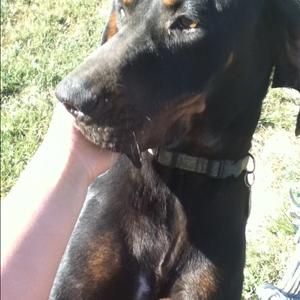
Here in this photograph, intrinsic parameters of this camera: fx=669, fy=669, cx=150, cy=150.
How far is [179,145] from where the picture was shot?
288 centimetres

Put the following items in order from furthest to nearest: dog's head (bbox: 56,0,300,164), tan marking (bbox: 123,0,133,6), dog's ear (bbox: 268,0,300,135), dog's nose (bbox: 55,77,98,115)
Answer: dog's ear (bbox: 268,0,300,135), tan marking (bbox: 123,0,133,6), dog's head (bbox: 56,0,300,164), dog's nose (bbox: 55,77,98,115)

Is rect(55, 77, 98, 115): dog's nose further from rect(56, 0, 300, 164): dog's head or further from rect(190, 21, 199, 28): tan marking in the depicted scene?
rect(190, 21, 199, 28): tan marking

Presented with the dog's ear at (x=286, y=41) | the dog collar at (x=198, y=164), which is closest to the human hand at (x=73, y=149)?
the dog collar at (x=198, y=164)

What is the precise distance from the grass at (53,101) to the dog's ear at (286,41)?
1352mm

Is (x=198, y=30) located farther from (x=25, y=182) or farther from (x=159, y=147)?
(x=25, y=182)

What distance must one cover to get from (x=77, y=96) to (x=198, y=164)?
0.87 metres

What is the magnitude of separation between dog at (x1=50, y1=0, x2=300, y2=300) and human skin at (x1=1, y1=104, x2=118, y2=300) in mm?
158

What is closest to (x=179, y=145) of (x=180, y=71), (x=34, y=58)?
(x=180, y=71)

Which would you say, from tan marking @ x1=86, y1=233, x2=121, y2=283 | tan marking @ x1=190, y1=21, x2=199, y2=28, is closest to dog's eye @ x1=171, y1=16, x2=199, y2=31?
tan marking @ x1=190, y1=21, x2=199, y2=28

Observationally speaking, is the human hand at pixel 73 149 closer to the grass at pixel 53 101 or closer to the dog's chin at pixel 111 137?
the dog's chin at pixel 111 137

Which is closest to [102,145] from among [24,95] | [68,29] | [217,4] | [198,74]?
[198,74]

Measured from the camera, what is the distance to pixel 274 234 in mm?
4137

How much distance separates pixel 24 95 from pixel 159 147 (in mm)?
2329

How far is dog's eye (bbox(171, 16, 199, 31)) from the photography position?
255 cm
